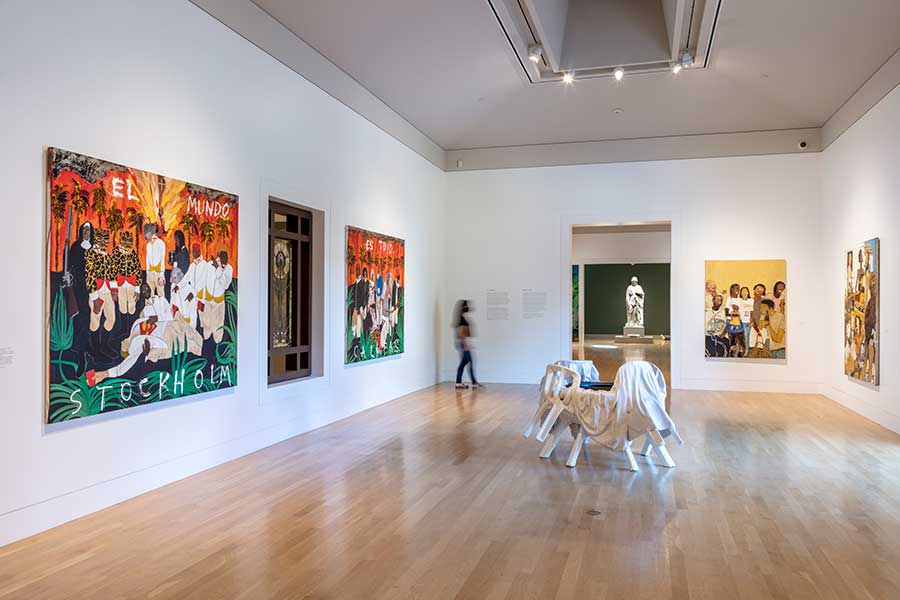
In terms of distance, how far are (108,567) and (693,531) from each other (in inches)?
146

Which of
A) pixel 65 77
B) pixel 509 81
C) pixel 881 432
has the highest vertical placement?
pixel 509 81

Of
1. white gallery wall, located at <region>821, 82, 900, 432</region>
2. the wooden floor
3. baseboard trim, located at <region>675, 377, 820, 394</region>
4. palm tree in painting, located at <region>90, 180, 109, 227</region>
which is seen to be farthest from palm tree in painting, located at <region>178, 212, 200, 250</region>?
baseboard trim, located at <region>675, 377, 820, 394</region>

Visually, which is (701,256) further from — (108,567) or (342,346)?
(108,567)

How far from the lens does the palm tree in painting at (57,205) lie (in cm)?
487

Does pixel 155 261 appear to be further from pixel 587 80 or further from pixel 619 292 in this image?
pixel 619 292

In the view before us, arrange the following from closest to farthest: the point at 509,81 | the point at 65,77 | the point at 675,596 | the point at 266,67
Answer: the point at 675,596, the point at 65,77, the point at 266,67, the point at 509,81

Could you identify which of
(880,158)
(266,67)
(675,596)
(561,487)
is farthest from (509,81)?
(675,596)

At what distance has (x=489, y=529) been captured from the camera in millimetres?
4781

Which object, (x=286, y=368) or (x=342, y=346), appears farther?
(x=342, y=346)

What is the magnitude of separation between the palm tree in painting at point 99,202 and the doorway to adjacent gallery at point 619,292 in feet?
47.1

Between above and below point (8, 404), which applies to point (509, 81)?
above

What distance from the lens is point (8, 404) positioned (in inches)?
180

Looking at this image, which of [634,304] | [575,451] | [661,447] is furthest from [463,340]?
[634,304]

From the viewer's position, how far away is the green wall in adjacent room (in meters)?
30.6
